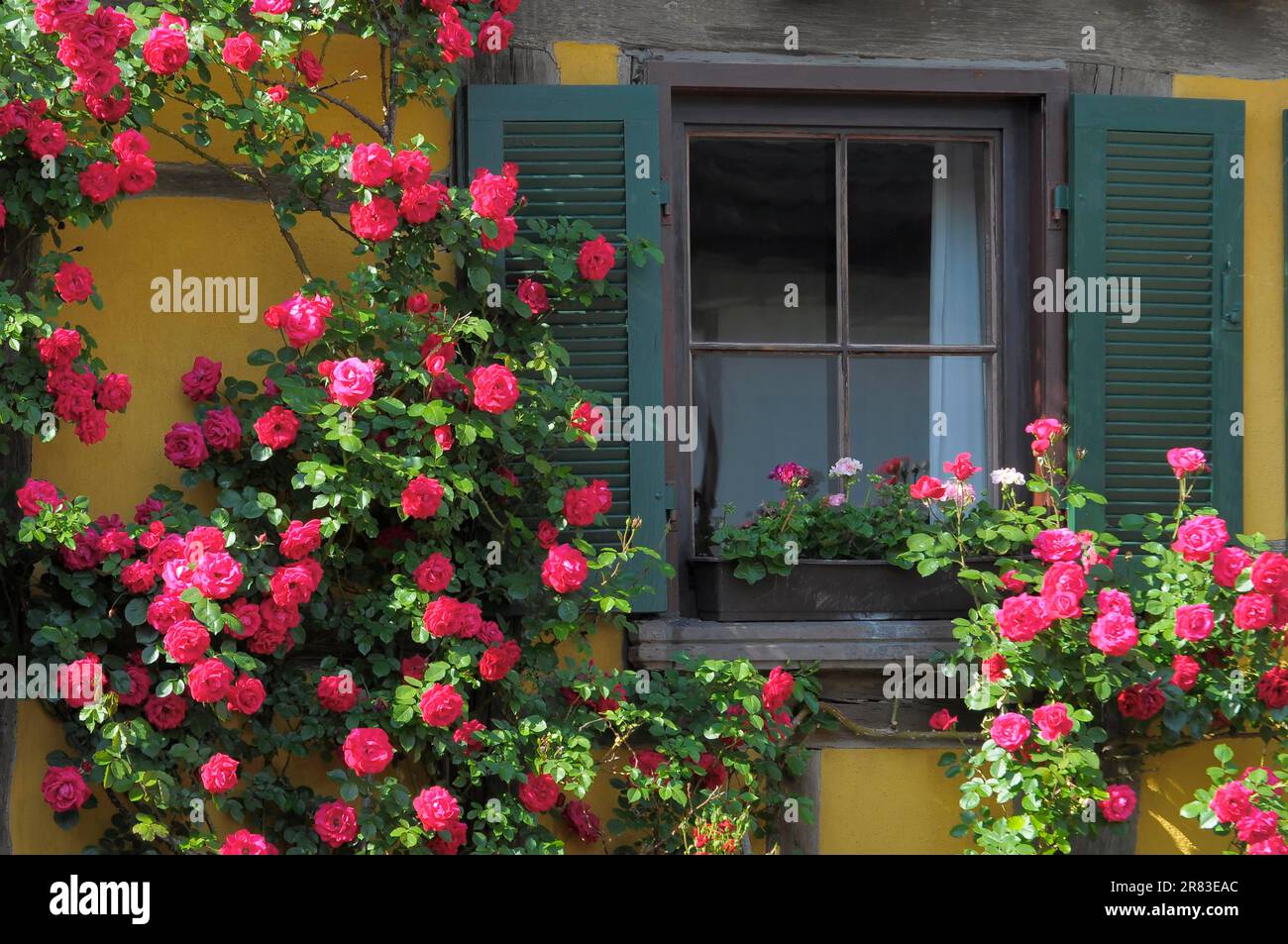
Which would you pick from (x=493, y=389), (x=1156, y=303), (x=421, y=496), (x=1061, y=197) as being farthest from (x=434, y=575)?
(x=1156, y=303)

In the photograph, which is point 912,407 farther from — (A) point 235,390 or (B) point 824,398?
(A) point 235,390

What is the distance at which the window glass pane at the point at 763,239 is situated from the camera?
14.8 feet

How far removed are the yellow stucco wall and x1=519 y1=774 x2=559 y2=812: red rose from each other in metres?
0.35

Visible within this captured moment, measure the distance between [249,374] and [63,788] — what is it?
111cm

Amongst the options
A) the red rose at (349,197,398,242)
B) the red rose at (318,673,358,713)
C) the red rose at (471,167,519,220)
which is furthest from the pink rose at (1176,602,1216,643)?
the red rose at (349,197,398,242)

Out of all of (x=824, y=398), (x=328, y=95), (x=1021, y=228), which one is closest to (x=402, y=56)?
(x=328, y=95)

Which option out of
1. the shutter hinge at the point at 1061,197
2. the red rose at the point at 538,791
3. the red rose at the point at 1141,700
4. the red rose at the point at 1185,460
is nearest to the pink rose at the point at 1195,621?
the red rose at the point at 1141,700

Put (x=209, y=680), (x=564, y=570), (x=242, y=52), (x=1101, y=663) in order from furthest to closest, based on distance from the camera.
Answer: (x=1101, y=663) < (x=564, y=570) < (x=242, y=52) < (x=209, y=680)

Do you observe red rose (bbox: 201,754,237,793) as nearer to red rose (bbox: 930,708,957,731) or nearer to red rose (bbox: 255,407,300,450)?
red rose (bbox: 255,407,300,450)

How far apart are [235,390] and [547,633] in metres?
0.99

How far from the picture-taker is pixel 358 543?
4.05 m

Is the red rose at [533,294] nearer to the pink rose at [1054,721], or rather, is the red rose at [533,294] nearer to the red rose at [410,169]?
the red rose at [410,169]

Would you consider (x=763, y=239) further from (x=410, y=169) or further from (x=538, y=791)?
(x=538, y=791)

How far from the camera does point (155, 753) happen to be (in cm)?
362
